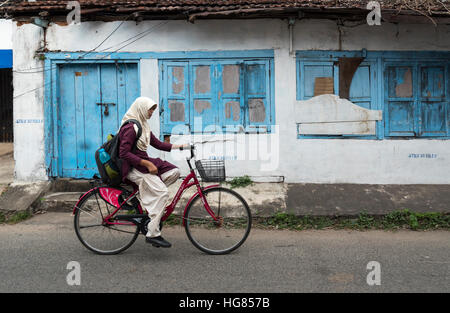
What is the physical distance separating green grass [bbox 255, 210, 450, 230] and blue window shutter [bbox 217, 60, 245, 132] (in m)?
2.28

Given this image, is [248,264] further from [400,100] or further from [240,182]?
[400,100]

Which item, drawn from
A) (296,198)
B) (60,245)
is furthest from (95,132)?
(296,198)

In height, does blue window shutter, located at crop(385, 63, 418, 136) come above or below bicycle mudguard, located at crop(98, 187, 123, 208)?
above

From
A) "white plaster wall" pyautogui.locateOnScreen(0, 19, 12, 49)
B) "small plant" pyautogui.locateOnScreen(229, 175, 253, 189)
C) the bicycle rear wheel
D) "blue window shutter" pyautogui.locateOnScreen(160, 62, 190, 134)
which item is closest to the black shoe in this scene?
the bicycle rear wheel

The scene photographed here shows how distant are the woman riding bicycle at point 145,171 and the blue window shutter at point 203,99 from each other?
3242 mm

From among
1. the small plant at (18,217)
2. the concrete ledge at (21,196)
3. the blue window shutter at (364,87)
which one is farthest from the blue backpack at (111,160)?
the blue window shutter at (364,87)

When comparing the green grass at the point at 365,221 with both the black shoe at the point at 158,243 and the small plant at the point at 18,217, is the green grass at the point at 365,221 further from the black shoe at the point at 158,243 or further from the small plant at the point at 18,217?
the small plant at the point at 18,217

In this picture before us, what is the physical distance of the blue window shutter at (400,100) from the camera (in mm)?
8055

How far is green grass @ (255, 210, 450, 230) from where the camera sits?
6387 mm

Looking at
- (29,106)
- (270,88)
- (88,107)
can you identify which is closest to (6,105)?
(29,106)

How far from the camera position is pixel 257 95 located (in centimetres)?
813

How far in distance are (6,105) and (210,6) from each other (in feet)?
30.0

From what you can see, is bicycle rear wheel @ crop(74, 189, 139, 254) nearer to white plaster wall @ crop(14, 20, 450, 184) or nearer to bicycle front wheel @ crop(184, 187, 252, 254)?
bicycle front wheel @ crop(184, 187, 252, 254)

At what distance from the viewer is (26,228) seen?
249 inches
